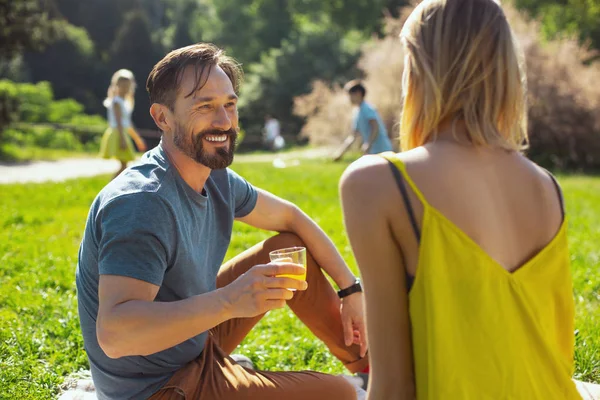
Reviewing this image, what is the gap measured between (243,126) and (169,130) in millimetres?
37912

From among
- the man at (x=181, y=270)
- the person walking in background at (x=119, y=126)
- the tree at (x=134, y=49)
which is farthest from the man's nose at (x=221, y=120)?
the tree at (x=134, y=49)

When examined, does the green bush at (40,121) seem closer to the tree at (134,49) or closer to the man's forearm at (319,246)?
the tree at (134,49)

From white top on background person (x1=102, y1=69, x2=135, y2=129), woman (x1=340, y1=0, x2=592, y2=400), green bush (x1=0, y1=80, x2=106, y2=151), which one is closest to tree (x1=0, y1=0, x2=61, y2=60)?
green bush (x1=0, y1=80, x2=106, y2=151)

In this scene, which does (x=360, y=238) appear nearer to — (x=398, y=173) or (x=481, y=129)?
(x=398, y=173)

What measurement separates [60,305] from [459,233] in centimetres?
376

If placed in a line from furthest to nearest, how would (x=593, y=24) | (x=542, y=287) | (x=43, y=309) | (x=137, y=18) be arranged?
(x=137, y=18), (x=593, y=24), (x=43, y=309), (x=542, y=287)

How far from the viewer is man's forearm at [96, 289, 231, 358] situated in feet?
7.28

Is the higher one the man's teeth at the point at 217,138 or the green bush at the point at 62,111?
the man's teeth at the point at 217,138

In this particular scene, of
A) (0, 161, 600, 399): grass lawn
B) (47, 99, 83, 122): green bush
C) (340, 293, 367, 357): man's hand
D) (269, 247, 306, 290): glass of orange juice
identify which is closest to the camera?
(269, 247, 306, 290): glass of orange juice

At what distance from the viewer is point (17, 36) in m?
19.2

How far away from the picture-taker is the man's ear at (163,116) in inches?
112

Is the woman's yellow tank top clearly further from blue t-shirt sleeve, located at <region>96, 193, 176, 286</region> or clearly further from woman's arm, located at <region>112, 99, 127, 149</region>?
woman's arm, located at <region>112, 99, 127, 149</region>

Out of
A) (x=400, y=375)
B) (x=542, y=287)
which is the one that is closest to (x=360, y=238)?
(x=400, y=375)

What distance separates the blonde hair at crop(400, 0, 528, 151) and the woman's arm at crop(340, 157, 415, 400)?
9.8 inches
